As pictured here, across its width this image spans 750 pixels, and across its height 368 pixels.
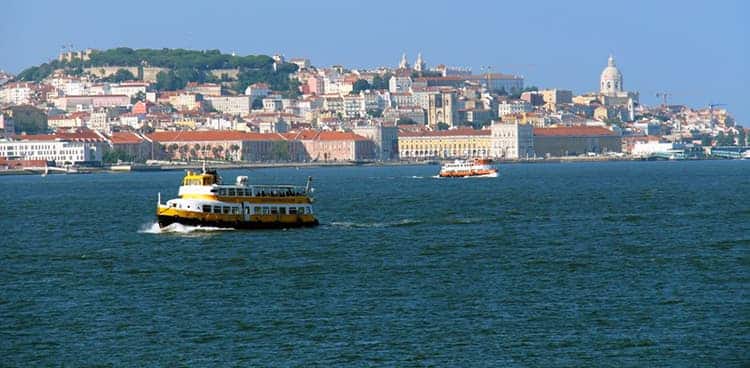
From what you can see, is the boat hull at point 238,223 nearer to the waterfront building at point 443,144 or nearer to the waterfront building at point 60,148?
the waterfront building at point 60,148

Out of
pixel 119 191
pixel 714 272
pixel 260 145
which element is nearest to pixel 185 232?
pixel 714 272

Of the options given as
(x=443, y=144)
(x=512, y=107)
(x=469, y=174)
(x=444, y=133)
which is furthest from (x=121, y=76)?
(x=469, y=174)

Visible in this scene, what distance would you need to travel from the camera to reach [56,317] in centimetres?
2070

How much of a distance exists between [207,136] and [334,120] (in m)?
28.2

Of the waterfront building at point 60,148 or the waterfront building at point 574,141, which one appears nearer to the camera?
the waterfront building at point 60,148

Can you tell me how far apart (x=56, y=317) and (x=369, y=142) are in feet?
392

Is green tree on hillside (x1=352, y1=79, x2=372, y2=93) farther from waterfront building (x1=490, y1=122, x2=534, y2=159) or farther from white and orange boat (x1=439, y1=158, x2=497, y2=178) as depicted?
white and orange boat (x1=439, y1=158, x2=497, y2=178)

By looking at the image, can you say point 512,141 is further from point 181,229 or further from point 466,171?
point 181,229

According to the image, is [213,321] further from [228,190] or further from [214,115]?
[214,115]

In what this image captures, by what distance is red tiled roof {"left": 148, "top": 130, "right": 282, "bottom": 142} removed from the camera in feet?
440

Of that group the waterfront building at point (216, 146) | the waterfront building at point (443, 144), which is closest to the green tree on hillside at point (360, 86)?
the waterfront building at point (443, 144)

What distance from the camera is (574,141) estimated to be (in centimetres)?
14800

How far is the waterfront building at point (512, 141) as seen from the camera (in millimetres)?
141000

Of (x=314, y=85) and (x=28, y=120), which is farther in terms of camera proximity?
(x=314, y=85)
